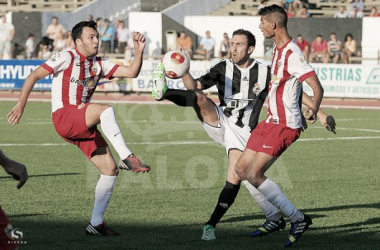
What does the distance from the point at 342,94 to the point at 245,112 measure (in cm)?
1957

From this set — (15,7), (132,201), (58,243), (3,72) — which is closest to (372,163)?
(132,201)

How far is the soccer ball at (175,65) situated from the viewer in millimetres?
9156

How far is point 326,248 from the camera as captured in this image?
823 centimetres

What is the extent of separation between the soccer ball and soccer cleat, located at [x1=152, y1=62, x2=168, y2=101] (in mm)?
185

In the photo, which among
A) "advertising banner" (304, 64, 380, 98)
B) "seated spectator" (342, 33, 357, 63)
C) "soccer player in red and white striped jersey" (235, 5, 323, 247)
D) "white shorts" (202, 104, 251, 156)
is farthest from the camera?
"seated spectator" (342, 33, 357, 63)

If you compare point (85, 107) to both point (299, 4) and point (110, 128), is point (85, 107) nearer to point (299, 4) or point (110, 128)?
point (110, 128)

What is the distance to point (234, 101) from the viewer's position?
930cm

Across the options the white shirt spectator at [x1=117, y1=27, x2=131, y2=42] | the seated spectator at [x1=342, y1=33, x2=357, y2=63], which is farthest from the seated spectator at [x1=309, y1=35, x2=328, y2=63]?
the white shirt spectator at [x1=117, y1=27, x2=131, y2=42]

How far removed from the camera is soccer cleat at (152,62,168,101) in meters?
8.81

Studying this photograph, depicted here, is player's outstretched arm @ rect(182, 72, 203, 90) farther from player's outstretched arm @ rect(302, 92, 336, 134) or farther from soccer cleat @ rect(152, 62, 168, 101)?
player's outstretched arm @ rect(302, 92, 336, 134)

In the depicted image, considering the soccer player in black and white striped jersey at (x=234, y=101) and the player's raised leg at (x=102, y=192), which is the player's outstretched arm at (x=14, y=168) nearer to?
the player's raised leg at (x=102, y=192)

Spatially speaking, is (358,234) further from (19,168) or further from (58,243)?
(19,168)

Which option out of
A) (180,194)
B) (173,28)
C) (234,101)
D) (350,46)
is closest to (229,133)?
(234,101)

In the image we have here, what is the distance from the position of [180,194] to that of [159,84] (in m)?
3.34
